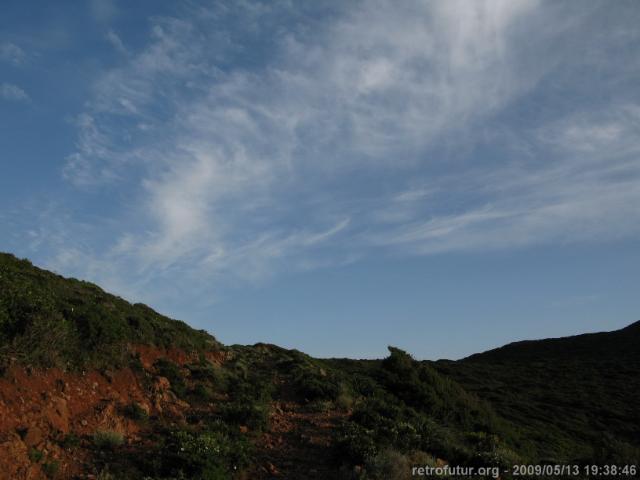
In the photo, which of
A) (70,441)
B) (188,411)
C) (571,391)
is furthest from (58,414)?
(571,391)

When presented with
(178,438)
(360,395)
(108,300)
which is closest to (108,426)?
(178,438)

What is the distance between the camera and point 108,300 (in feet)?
65.9

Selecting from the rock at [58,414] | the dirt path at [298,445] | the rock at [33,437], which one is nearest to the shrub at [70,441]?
the rock at [58,414]

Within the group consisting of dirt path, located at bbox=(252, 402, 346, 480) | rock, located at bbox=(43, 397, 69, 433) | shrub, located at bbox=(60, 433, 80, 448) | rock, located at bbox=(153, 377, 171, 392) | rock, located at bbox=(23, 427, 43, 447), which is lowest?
dirt path, located at bbox=(252, 402, 346, 480)

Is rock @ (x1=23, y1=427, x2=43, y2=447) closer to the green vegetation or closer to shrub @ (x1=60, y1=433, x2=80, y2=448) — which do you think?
shrub @ (x1=60, y1=433, x2=80, y2=448)

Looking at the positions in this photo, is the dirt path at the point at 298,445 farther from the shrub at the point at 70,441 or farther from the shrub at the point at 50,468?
the shrub at the point at 50,468

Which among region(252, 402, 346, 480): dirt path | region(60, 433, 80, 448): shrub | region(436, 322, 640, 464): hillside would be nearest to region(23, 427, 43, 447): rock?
region(60, 433, 80, 448): shrub

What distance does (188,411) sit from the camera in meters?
14.3

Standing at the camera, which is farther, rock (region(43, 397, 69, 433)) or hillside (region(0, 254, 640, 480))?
Answer: rock (region(43, 397, 69, 433))

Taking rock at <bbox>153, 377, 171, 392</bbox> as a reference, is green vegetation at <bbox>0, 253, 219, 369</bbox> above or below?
above

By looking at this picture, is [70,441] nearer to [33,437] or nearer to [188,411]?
[33,437]

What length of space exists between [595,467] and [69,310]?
17.1 meters

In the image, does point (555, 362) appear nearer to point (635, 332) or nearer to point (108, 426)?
point (635, 332)

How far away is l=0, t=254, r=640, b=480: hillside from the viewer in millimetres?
10555
